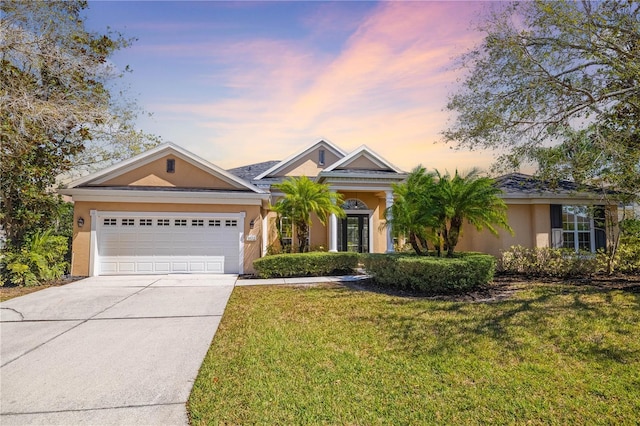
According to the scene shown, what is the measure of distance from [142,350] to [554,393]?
18.0ft

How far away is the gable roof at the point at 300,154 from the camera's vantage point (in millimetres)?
18141

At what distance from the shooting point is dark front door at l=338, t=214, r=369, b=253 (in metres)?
16.8

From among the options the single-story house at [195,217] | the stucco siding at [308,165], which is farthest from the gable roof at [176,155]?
the stucco siding at [308,165]

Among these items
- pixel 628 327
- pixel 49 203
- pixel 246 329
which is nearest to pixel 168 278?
pixel 49 203

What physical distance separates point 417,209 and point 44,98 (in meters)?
15.6

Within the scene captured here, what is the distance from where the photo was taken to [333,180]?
1467 centimetres

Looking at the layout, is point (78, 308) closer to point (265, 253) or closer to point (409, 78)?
point (265, 253)

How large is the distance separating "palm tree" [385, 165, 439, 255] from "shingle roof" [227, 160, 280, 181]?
9.44m

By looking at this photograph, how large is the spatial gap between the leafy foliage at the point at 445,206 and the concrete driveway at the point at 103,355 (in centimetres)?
583

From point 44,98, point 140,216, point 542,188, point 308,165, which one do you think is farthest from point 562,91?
point 44,98

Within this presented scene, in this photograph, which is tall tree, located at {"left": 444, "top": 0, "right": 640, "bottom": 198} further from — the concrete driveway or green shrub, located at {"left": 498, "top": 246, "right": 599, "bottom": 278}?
the concrete driveway

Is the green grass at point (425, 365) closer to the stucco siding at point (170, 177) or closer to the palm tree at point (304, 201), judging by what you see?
the palm tree at point (304, 201)

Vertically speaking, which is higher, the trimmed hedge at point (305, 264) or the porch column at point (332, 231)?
the porch column at point (332, 231)

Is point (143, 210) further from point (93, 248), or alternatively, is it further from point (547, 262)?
point (547, 262)
